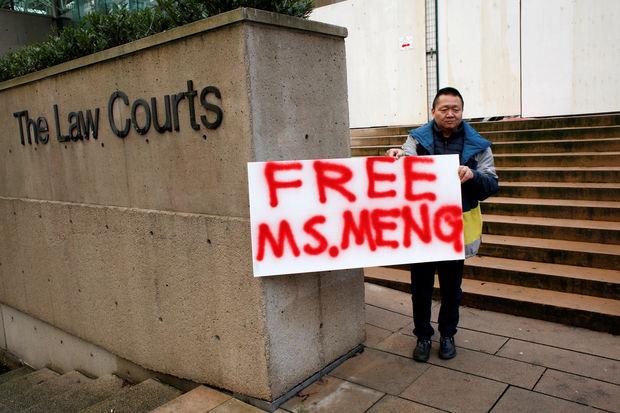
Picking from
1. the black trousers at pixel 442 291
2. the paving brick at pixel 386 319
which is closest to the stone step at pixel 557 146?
the paving brick at pixel 386 319

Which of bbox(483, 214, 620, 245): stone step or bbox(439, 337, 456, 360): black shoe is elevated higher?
bbox(483, 214, 620, 245): stone step

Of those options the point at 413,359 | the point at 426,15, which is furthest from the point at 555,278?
the point at 426,15

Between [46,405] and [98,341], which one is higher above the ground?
[98,341]

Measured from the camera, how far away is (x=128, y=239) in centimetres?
414

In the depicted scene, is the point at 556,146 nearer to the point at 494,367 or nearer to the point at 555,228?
the point at 555,228

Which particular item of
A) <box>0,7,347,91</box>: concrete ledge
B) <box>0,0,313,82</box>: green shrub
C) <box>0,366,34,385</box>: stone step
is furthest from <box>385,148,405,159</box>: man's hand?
<box>0,366,34,385</box>: stone step

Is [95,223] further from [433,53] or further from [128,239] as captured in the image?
[433,53]

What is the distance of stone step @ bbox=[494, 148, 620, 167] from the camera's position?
5.68m

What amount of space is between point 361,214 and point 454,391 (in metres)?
1.21

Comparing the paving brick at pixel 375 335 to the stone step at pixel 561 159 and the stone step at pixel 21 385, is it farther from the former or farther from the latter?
the stone step at pixel 21 385

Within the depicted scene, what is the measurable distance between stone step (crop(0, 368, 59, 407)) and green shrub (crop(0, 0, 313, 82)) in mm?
3298

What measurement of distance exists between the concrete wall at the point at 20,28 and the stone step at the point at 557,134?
34.4 ft

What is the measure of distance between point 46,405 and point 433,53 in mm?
7784

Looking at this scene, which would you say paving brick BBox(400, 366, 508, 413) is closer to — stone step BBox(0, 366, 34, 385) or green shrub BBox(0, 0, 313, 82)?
green shrub BBox(0, 0, 313, 82)
